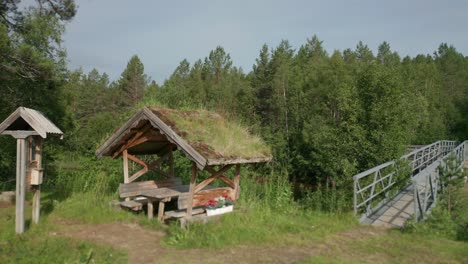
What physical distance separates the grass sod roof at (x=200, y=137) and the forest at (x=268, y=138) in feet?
4.10

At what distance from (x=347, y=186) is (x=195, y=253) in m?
7.67

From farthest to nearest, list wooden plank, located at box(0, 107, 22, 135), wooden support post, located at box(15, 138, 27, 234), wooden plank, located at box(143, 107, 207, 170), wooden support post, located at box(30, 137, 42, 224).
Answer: wooden support post, located at box(30, 137, 42, 224) → wooden plank, located at box(143, 107, 207, 170) → wooden plank, located at box(0, 107, 22, 135) → wooden support post, located at box(15, 138, 27, 234)

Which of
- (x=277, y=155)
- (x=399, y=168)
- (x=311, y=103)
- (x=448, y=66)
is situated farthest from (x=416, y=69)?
(x=399, y=168)

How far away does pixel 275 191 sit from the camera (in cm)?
1116

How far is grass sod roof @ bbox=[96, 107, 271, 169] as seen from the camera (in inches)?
294

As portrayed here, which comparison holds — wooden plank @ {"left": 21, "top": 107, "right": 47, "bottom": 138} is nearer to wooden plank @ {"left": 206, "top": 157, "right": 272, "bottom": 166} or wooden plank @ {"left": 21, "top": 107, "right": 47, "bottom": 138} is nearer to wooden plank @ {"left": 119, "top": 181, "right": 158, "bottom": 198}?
wooden plank @ {"left": 119, "top": 181, "right": 158, "bottom": 198}

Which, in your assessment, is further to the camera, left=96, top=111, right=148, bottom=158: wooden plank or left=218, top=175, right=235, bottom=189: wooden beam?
left=218, top=175, right=235, bottom=189: wooden beam

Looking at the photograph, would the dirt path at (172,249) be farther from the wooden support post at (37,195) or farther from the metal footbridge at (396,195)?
the metal footbridge at (396,195)

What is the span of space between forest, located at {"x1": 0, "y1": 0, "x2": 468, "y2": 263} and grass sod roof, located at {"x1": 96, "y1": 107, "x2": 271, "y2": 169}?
1250 mm

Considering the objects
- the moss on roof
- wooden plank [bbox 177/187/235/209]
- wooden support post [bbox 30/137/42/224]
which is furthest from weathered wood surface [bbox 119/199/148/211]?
the moss on roof

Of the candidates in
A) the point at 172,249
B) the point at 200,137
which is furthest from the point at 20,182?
the point at 200,137

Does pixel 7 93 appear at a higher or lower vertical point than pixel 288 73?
lower

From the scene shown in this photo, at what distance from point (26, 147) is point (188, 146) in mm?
2969

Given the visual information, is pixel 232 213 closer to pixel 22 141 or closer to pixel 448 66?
pixel 22 141
